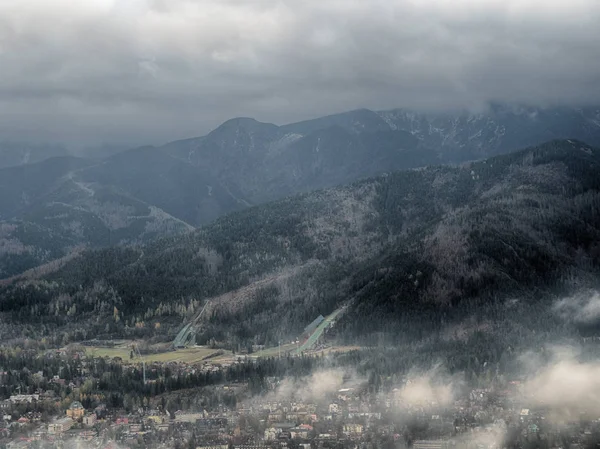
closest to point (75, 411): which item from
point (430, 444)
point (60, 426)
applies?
point (60, 426)

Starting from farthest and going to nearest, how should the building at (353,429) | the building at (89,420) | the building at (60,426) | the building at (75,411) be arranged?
the building at (75,411) → the building at (89,420) → the building at (60,426) → the building at (353,429)

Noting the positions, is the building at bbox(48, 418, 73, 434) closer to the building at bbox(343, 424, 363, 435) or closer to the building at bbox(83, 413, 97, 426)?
the building at bbox(83, 413, 97, 426)

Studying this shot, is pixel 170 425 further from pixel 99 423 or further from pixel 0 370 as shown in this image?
pixel 0 370

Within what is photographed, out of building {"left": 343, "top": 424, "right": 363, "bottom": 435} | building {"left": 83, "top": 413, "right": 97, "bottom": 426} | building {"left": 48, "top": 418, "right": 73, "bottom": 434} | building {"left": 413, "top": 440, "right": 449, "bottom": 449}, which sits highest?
building {"left": 48, "top": 418, "right": 73, "bottom": 434}

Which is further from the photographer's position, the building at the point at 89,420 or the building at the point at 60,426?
the building at the point at 89,420

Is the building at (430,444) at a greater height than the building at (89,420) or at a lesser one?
lesser

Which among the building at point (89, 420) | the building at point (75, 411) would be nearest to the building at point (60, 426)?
the building at point (89, 420)

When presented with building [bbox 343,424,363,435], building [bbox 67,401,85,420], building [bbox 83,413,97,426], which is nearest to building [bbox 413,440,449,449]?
building [bbox 343,424,363,435]

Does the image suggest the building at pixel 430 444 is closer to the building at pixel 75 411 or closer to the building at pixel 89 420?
the building at pixel 89 420
